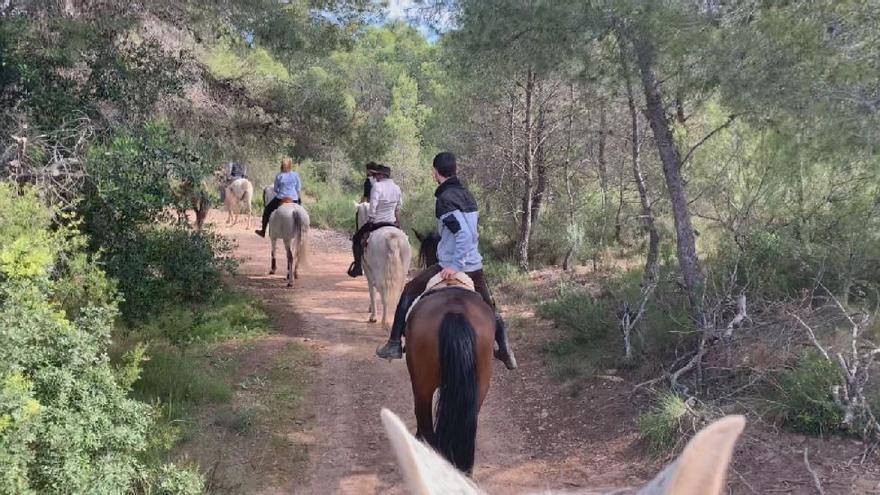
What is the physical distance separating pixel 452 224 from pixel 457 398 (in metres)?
1.46

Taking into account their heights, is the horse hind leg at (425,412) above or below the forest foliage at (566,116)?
below

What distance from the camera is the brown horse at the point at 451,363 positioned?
431 cm

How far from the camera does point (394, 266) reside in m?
8.50

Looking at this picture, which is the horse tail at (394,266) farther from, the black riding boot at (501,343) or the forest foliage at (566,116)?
the black riding boot at (501,343)

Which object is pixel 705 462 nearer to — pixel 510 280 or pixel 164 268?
pixel 164 268

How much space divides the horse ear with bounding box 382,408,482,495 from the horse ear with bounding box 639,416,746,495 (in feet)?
1.58

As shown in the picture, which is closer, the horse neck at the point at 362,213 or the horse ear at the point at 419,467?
the horse ear at the point at 419,467

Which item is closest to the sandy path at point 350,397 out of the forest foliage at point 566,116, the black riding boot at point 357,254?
the black riding boot at point 357,254

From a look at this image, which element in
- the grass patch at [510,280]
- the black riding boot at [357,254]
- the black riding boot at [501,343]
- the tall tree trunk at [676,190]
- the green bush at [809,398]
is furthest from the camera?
the grass patch at [510,280]

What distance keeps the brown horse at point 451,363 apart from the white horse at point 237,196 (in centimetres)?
1622

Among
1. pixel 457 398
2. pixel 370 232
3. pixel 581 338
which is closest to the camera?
pixel 457 398

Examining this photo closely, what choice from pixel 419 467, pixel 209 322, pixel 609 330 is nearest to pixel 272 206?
pixel 209 322

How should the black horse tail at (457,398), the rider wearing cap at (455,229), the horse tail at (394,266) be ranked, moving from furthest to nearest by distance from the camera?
the horse tail at (394,266)
the rider wearing cap at (455,229)
the black horse tail at (457,398)

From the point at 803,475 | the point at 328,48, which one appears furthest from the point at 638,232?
the point at 803,475
